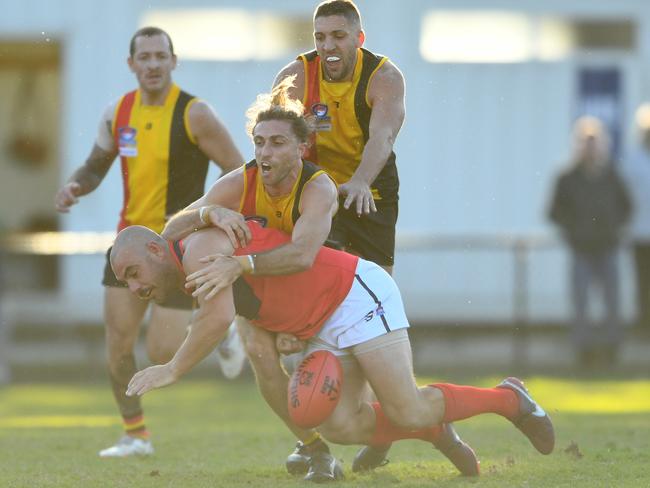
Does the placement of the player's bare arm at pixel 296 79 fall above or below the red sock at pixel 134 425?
above

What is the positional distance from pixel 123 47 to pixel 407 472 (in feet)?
28.6

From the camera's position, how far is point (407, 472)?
8.30 metres

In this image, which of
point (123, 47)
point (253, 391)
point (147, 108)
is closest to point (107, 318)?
point (147, 108)

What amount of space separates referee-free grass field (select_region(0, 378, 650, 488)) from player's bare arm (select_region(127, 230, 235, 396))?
819mm

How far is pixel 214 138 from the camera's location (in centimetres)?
933

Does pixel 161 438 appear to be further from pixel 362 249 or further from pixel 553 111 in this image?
pixel 553 111

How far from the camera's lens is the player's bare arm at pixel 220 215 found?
295 inches

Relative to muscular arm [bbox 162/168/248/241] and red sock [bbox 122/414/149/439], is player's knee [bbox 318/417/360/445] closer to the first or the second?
muscular arm [bbox 162/168/248/241]

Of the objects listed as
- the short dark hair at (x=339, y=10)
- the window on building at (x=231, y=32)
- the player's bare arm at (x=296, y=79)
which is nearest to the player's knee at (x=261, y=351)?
the player's bare arm at (x=296, y=79)

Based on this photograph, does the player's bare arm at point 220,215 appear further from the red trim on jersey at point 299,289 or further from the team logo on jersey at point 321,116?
the team logo on jersey at point 321,116

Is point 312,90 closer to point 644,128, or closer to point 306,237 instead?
point 306,237

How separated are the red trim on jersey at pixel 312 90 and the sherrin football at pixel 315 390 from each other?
48.7 inches

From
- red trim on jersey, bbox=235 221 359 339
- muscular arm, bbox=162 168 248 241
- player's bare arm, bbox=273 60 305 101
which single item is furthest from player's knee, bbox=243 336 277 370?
player's bare arm, bbox=273 60 305 101

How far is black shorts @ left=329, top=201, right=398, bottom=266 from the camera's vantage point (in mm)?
8555
